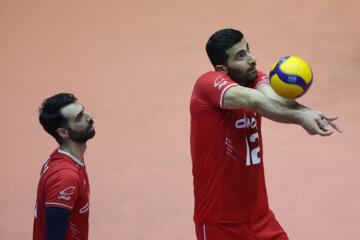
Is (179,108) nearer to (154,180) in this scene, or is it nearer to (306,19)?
(154,180)

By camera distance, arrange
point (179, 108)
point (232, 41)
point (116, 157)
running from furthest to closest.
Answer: point (179, 108) → point (116, 157) → point (232, 41)

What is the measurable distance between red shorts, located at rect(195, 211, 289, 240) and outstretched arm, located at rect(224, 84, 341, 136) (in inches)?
28.1

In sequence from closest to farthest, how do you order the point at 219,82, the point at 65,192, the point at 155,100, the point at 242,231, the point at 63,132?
the point at 219,82 < the point at 65,192 < the point at 242,231 < the point at 63,132 < the point at 155,100

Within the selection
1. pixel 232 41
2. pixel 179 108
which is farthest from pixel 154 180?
pixel 232 41

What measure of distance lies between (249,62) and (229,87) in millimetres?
349

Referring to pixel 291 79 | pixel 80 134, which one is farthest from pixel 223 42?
pixel 80 134

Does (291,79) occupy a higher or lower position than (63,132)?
higher

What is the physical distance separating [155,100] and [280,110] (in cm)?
410

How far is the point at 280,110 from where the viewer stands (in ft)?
8.86

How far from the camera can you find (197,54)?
728 centimetres

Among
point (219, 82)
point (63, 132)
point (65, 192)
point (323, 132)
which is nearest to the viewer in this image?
point (323, 132)

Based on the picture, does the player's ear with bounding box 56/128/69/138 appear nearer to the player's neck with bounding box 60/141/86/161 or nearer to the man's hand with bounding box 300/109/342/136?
the player's neck with bounding box 60/141/86/161

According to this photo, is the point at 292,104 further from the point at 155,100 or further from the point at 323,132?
the point at 155,100

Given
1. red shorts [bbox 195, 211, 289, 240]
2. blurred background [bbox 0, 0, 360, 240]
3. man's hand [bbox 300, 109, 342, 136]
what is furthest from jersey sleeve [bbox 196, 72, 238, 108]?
blurred background [bbox 0, 0, 360, 240]
